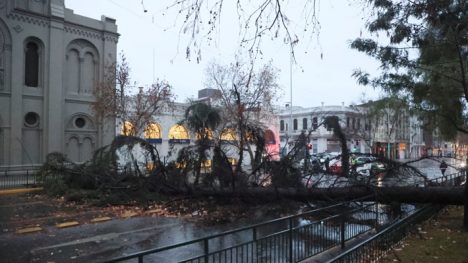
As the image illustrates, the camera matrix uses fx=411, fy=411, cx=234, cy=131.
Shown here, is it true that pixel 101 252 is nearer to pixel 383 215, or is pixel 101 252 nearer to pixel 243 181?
pixel 243 181

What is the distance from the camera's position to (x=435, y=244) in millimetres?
9273

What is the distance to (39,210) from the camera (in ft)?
48.2

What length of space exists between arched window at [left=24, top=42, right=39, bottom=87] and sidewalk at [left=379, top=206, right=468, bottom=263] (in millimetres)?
24483

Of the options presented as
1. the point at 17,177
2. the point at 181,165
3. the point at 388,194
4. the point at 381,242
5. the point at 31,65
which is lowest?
the point at 17,177

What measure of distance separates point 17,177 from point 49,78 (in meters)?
6.74

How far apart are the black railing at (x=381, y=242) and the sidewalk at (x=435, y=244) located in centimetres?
16

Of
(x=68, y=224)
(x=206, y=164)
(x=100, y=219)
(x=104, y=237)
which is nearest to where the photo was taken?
(x=104, y=237)


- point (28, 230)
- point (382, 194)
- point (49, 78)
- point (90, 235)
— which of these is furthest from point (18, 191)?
point (382, 194)

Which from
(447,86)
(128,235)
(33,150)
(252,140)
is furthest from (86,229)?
(33,150)

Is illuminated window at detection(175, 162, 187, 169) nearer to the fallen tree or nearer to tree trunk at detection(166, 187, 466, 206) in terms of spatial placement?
the fallen tree

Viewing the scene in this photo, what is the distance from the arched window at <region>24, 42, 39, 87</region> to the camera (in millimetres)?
26422

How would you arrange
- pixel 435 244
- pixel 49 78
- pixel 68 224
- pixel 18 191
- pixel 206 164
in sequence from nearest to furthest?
pixel 435 244
pixel 68 224
pixel 206 164
pixel 18 191
pixel 49 78

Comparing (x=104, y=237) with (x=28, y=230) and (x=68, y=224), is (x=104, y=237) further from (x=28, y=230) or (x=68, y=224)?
(x=28, y=230)

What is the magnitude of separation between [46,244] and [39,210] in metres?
5.44
